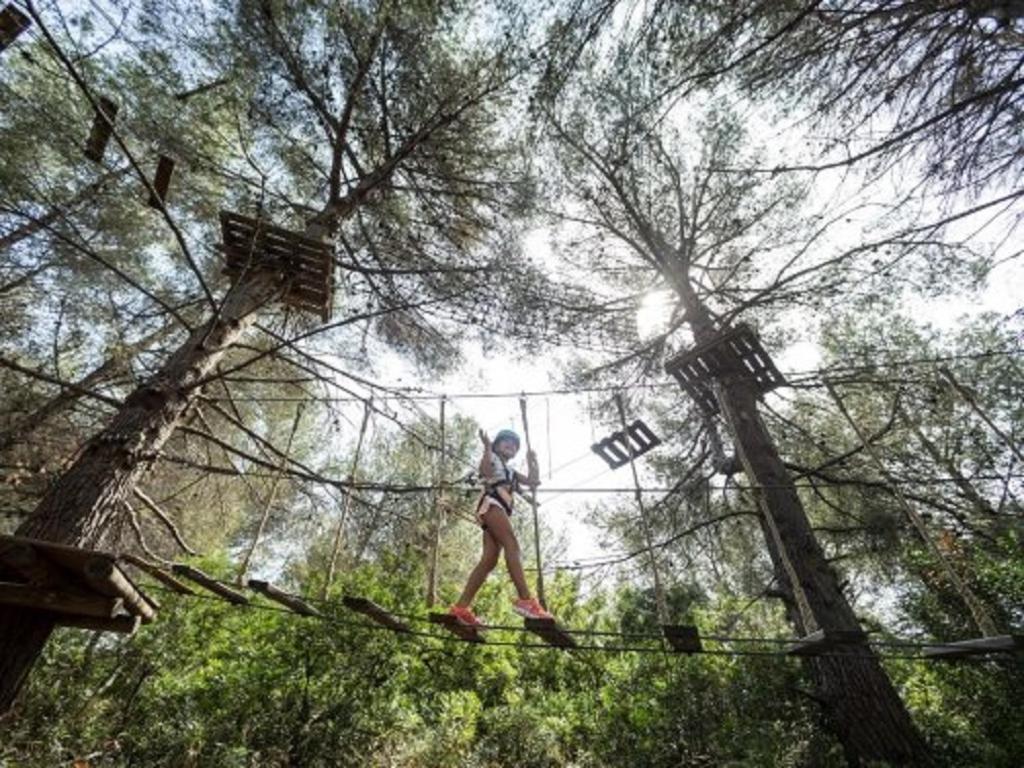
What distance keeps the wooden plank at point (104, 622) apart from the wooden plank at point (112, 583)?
0.18 meters

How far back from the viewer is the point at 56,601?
9.65ft

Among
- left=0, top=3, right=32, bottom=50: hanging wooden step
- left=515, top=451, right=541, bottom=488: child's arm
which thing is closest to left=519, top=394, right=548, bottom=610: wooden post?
left=515, top=451, right=541, bottom=488: child's arm

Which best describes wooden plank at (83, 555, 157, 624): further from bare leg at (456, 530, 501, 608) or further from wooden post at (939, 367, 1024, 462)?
wooden post at (939, 367, 1024, 462)

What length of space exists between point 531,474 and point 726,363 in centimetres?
332

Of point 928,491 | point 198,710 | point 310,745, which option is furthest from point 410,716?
point 928,491

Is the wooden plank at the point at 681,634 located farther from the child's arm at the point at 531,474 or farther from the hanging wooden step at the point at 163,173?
the hanging wooden step at the point at 163,173

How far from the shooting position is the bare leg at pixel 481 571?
3754 millimetres

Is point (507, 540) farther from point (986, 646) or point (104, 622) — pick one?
point (986, 646)

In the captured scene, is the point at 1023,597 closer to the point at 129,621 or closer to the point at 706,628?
the point at 706,628

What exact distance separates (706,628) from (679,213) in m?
6.72

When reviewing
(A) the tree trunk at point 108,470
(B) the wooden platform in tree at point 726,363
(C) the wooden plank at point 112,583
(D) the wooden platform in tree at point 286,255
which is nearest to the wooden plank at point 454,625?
(C) the wooden plank at point 112,583

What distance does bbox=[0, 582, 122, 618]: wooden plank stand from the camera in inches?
113

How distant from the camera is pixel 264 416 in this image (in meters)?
8.43

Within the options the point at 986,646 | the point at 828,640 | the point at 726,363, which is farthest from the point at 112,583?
the point at 726,363
